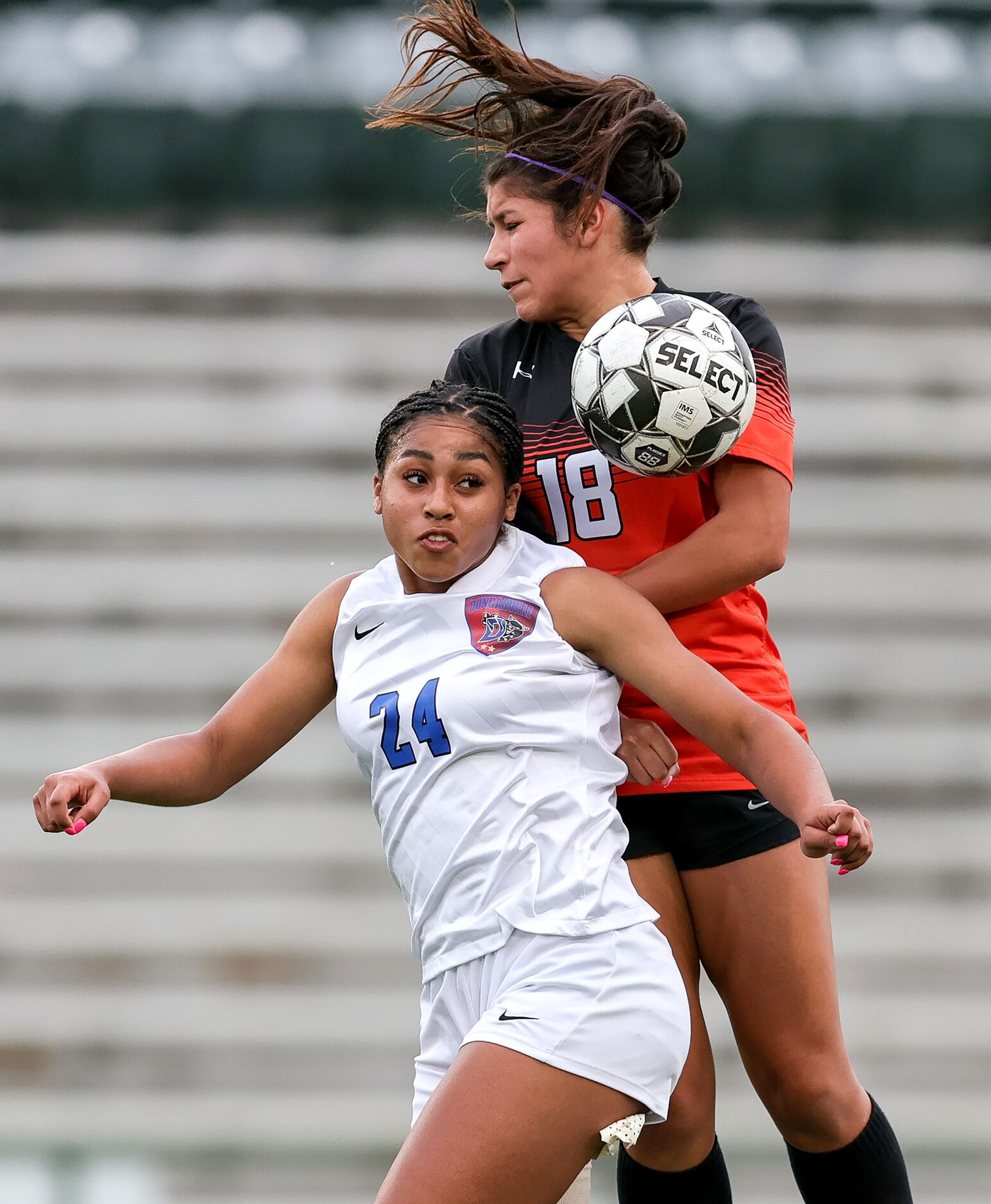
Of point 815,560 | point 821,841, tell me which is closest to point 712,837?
Result: point 821,841

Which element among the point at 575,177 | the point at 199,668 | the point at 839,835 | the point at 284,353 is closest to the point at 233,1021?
the point at 199,668

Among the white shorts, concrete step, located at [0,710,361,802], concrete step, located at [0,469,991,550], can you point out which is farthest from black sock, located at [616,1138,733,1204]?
concrete step, located at [0,469,991,550]

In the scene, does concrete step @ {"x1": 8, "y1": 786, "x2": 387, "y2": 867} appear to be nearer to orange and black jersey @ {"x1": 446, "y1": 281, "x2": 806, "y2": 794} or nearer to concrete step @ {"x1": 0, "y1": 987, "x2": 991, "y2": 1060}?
concrete step @ {"x1": 0, "y1": 987, "x2": 991, "y2": 1060}

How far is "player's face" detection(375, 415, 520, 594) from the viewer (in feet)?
7.13

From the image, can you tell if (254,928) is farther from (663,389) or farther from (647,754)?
(663,389)

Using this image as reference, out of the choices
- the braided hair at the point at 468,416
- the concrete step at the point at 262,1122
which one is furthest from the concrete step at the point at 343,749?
the braided hair at the point at 468,416

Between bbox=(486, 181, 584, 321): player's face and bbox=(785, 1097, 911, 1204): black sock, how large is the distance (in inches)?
51.4

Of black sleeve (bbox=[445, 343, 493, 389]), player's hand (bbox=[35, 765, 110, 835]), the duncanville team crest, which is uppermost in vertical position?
black sleeve (bbox=[445, 343, 493, 389])

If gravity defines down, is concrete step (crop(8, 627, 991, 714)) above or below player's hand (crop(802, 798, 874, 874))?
below

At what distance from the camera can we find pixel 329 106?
5.30 metres

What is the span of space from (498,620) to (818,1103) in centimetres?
85

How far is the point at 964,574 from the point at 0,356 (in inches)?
132

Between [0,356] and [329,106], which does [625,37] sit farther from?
[0,356]

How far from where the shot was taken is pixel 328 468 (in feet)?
17.6
